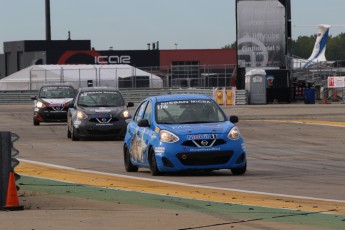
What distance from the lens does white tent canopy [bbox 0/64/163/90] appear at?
81750 mm

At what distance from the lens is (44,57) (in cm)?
10512

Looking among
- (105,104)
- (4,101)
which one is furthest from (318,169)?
(4,101)

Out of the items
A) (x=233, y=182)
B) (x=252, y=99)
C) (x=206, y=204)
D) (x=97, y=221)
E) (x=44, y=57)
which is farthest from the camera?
(x=44, y=57)

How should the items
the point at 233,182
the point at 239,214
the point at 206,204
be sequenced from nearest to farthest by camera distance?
the point at 239,214
the point at 206,204
the point at 233,182

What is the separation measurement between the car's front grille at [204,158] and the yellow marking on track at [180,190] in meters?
0.82

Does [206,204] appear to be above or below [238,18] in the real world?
below

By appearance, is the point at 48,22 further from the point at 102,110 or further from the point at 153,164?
the point at 153,164

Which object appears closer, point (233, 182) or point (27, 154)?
point (233, 182)

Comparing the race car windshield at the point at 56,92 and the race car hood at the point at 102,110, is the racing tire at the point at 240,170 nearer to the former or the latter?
the race car hood at the point at 102,110

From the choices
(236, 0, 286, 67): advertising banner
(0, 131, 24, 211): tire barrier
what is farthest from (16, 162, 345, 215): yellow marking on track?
(236, 0, 286, 67): advertising banner

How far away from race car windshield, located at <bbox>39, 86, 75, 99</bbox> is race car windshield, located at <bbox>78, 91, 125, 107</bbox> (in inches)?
328

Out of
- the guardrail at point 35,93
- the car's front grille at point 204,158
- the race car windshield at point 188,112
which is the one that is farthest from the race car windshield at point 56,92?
the guardrail at point 35,93

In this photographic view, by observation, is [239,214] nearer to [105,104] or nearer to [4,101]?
[105,104]

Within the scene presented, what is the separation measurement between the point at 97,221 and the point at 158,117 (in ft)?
25.6
